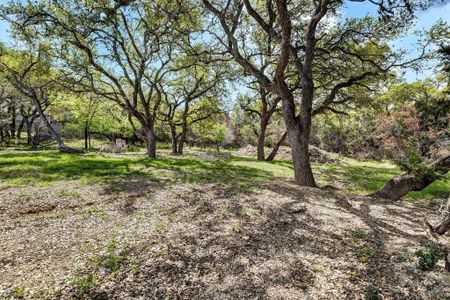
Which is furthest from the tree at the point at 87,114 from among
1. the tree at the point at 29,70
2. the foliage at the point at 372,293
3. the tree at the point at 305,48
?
the foliage at the point at 372,293

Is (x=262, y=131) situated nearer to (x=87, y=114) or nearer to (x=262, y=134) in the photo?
(x=262, y=134)

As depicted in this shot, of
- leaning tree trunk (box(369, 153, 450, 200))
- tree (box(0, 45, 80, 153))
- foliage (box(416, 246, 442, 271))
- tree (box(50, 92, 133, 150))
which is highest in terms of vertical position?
tree (box(0, 45, 80, 153))

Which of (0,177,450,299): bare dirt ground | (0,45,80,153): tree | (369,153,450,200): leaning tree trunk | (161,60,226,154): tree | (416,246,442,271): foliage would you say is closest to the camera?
(0,177,450,299): bare dirt ground

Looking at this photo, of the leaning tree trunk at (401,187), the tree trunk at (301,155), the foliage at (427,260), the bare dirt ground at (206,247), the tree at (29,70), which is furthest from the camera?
the tree at (29,70)

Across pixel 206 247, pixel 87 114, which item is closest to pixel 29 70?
pixel 87 114

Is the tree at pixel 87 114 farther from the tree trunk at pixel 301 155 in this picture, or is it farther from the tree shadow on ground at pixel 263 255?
the tree shadow on ground at pixel 263 255

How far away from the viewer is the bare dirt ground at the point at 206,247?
3.58 metres

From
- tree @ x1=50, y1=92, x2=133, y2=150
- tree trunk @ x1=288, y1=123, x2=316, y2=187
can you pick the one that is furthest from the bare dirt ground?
tree @ x1=50, y1=92, x2=133, y2=150

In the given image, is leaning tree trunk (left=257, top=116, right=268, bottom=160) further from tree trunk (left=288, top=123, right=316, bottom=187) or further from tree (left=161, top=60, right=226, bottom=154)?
tree trunk (left=288, top=123, right=316, bottom=187)

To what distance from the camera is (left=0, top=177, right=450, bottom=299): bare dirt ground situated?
358 centimetres

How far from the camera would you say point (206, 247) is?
471 cm

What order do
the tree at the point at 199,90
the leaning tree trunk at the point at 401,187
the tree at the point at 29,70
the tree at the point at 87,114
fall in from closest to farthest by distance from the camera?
the leaning tree trunk at the point at 401,187 < the tree at the point at 29,70 < the tree at the point at 199,90 < the tree at the point at 87,114

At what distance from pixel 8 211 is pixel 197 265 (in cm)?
499

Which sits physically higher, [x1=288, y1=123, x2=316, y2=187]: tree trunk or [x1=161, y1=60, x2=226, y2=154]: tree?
[x1=161, y1=60, x2=226, y2=154]: tree
